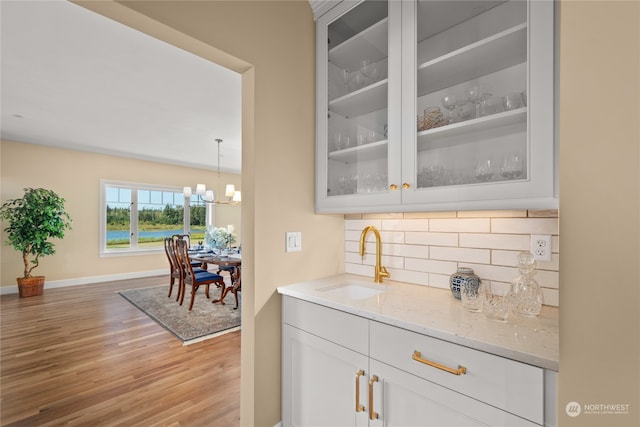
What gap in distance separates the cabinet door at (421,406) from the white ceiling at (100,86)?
9.11 ft

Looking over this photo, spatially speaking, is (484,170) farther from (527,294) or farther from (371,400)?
(371,400)

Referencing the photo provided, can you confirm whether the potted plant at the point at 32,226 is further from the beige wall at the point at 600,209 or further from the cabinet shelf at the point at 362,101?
the beige wall at the point at 600,209

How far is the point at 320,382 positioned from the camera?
4.54 ft

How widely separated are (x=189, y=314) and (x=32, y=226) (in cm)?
315

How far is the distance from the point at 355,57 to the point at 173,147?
4.73 meters

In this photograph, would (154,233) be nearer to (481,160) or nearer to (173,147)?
(173,147)

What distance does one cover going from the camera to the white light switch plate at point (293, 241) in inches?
64.2

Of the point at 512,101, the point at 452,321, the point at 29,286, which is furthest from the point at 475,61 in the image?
the point at 29,286

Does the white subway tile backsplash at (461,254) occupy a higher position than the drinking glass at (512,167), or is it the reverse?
the drinking glass at (512,167)

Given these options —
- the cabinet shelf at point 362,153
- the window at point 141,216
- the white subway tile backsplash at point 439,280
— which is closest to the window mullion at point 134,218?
the window at point 141,216

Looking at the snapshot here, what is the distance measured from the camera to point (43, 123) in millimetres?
4055

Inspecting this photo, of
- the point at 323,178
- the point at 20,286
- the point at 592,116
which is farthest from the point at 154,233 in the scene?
the point at 592,116

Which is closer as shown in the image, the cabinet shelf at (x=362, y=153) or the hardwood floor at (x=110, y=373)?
the cabinet shelf at (x=362, y=153)

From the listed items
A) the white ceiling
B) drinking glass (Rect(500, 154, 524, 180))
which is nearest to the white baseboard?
the white ceiling
